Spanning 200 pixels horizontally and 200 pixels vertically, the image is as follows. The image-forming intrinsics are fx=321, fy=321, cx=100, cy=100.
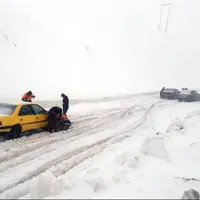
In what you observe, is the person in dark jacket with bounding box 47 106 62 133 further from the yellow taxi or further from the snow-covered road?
the snow-covered road

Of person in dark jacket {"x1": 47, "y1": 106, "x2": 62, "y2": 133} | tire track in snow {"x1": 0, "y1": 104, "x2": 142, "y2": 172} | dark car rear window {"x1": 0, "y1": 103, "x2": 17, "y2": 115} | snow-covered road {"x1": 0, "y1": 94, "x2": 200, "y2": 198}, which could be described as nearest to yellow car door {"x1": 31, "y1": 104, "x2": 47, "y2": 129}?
person in dark jacket {"x1": 47, "y1": 106, "x2": 62, "y2": 133}

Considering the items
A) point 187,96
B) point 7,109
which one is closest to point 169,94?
point 187,96

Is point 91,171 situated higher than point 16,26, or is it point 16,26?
point 16,26

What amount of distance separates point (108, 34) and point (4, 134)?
4402 centimetres

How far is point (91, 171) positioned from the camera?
8.55 m

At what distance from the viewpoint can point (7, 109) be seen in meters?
12.0

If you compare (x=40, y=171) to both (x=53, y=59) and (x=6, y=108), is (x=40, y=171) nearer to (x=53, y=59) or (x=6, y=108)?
(x=6, y=108)

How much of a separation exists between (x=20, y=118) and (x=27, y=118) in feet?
1.60

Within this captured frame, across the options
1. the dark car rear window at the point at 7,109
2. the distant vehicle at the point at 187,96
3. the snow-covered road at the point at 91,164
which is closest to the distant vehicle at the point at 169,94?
the distant vehicle at the point at 187,96

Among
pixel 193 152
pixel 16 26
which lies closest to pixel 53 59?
pixel 16 26

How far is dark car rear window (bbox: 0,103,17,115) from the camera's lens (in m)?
11.7

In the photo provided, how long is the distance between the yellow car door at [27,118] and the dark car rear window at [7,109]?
0.33 m

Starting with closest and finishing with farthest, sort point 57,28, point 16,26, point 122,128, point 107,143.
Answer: point 107,143
point 122,128
point 16,26
point 57,28

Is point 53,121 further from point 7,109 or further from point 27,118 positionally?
point 7,109
